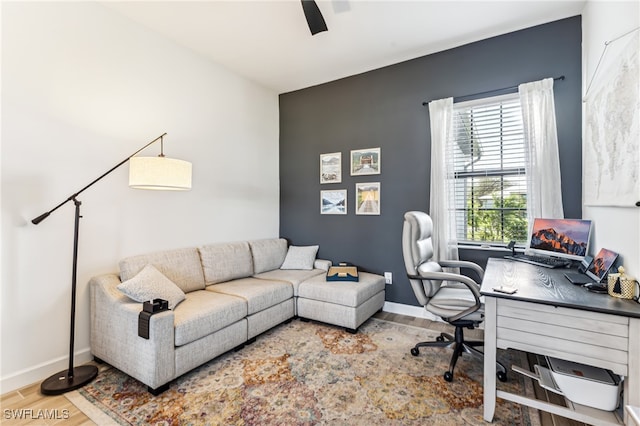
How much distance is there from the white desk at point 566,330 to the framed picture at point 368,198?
1.90 m

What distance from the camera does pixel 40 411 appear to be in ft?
5.82

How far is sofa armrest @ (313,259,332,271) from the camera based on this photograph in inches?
147

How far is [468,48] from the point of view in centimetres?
303

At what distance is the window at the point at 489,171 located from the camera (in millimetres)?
2814

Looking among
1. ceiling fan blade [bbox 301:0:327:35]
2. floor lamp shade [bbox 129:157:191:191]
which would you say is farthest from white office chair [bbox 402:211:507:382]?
floor lamp shade [bbox 129:157:191:191]

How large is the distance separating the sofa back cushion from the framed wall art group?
748 mm

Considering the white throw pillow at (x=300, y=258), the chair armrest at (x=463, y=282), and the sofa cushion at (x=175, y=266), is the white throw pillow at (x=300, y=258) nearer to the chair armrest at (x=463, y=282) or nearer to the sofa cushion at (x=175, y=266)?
the sofa cushion at (x=175, y=266)

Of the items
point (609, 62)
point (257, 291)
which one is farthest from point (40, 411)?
point (609, 62)

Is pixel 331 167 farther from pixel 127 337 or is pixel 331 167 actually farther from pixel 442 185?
pixel 127 337

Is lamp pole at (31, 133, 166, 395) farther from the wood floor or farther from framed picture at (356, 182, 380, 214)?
framed picture at (356, 182, 380, 214)

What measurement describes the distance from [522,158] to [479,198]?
1.69 feet

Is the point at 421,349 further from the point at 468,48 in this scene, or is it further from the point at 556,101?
the point at 468,48

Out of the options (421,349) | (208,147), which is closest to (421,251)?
(421,349)

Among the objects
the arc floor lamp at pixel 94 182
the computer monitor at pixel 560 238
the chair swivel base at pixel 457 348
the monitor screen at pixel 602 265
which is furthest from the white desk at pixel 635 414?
the arc floor lamp at pixel 94 182
